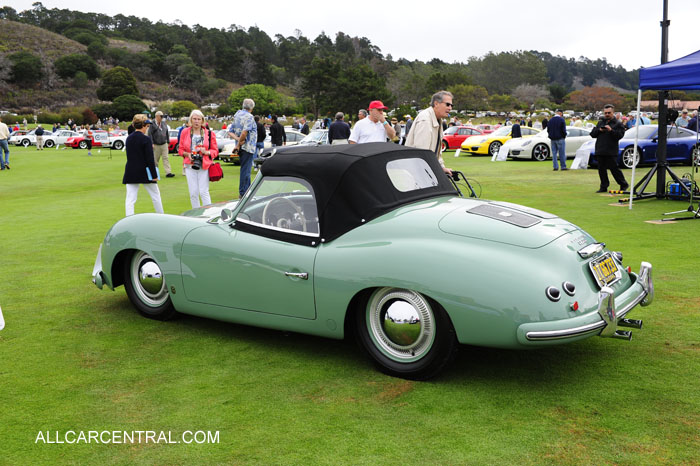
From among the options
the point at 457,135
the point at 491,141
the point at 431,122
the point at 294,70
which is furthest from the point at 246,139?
the point at 294,70

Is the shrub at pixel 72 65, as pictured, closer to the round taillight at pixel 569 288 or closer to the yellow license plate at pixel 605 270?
the yellow license plate at pixel 605 270

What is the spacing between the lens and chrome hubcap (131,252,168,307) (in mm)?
5285

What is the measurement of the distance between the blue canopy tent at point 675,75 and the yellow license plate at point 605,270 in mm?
6602

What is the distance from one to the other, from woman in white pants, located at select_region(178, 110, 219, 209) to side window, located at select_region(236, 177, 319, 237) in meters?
4.95

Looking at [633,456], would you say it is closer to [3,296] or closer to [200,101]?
[3,296]

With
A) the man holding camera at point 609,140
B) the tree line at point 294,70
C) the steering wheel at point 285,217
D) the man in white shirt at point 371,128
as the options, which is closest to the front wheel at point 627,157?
Answer: the man holding camera at point 609,140

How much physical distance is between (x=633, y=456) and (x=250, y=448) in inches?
74.1

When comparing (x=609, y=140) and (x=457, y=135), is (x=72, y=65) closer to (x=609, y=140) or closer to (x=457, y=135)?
(x=457, y=135)

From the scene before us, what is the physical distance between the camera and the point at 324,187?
4414 millimetres

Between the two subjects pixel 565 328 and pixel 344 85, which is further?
pixel 344 85

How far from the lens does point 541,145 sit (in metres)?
24.5

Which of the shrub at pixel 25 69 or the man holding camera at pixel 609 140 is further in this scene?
the shrub at pixel 25 69

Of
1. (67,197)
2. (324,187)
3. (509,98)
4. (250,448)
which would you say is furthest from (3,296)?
(509,98)

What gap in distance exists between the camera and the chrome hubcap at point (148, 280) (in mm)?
5285
